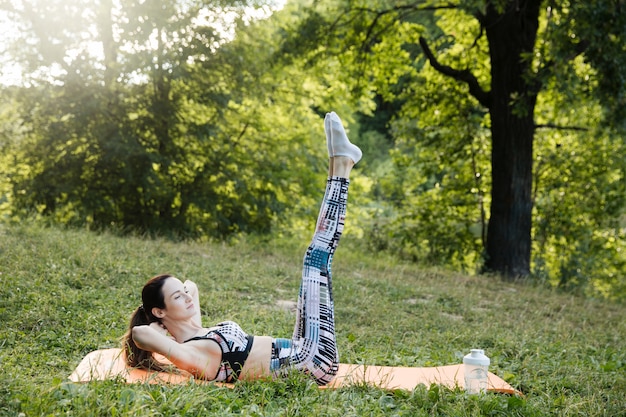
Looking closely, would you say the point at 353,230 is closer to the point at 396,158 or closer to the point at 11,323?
the point at 396,158

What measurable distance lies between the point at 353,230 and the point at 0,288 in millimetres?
12276

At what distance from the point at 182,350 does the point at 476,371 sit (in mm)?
1799

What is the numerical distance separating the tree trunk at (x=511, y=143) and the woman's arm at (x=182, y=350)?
8309mm

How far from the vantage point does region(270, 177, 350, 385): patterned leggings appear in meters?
3.95

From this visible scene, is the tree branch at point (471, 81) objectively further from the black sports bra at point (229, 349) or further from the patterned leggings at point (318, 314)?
the black sports bra at point (229, 349)

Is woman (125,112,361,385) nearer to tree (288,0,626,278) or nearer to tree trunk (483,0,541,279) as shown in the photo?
tree (288,0,626,278)

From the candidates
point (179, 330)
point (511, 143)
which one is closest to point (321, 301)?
point (179, 330)

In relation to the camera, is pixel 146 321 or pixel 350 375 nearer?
pixel 350 375

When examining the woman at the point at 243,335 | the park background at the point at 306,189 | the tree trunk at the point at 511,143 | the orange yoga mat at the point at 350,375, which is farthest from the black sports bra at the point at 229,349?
the tree trunk at the point at 511,143

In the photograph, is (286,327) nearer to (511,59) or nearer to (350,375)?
(350,375)

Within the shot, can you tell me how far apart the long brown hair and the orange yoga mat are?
0.05 meters

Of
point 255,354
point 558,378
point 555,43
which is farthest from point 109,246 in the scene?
point 555,43

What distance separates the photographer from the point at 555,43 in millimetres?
8953

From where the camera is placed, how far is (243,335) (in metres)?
4.03
